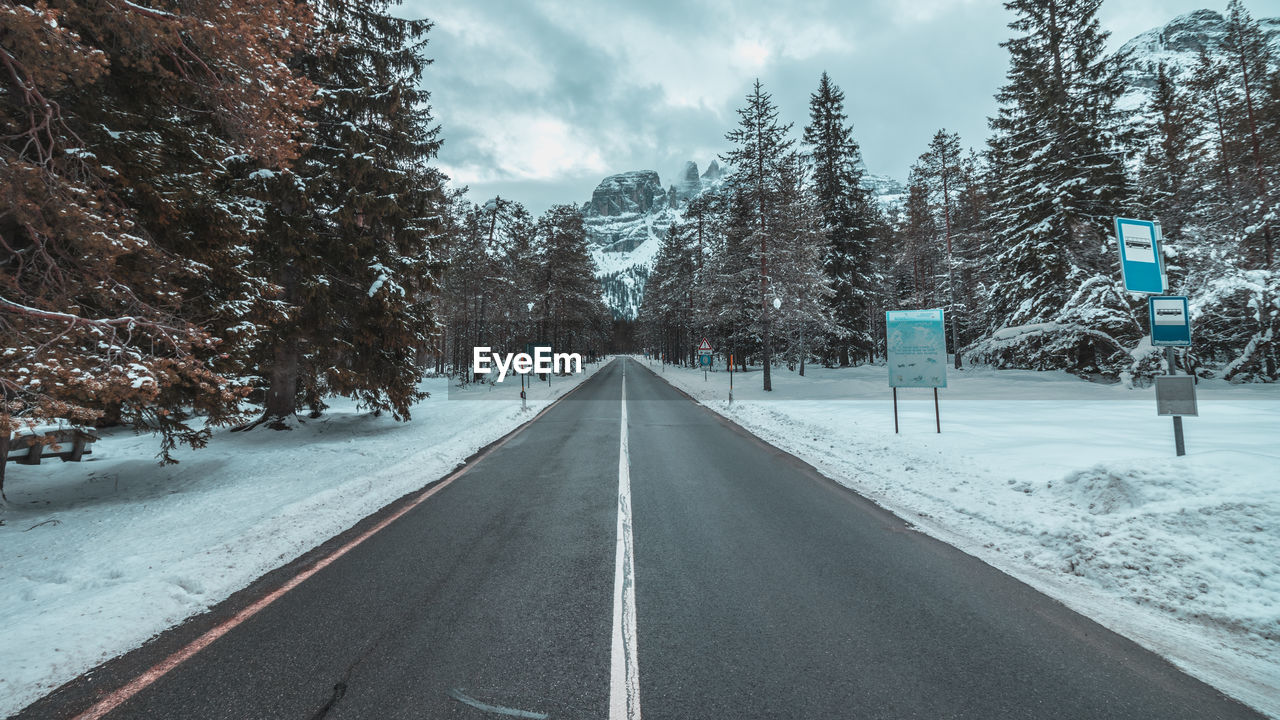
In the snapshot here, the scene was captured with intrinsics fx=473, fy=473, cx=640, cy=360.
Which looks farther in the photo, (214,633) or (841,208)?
(841,208)

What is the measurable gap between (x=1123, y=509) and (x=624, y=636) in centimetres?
544

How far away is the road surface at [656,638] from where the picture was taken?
2613 mm

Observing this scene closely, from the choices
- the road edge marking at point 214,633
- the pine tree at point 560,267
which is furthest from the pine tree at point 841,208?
the road edge marking at point 214,633

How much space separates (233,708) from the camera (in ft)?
8.54

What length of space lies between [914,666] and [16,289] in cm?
809

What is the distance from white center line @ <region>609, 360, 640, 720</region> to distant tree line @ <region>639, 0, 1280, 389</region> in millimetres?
19804

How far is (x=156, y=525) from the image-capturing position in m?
5.54

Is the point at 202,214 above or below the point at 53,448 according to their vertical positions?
above

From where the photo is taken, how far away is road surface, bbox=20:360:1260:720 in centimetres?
261

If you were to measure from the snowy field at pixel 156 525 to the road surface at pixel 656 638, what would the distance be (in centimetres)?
58

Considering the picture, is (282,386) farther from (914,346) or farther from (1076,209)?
(1076,209)

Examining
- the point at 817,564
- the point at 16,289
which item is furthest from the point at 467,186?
the point at 817,564

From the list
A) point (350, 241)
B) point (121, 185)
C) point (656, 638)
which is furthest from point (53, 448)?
point (656, 638)

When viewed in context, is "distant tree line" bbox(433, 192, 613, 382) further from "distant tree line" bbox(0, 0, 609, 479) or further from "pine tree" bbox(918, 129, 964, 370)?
"pine tree" bbox(918, 129, 964, 370)
